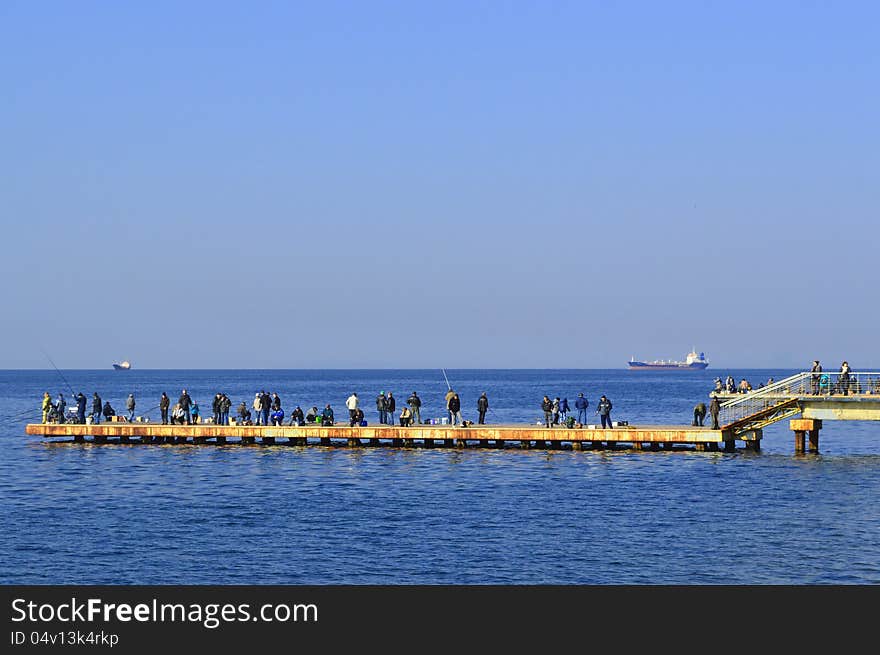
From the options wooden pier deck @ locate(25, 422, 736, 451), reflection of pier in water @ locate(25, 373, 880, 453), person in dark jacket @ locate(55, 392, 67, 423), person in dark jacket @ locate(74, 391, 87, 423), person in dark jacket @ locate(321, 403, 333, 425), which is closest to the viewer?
reflection of pier in water @ locate(25, 373, 880, 453)

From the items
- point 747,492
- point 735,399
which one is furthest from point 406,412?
point 747,492

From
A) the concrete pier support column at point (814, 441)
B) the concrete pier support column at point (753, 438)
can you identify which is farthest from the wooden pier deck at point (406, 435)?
the concrete pier support column at point (814, 441)

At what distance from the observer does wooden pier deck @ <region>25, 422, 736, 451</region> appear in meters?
53.9

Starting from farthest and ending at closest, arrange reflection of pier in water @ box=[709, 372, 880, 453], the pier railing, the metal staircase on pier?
the metal staircase on pier → the pier railing → reflection of pier in water @ box=[709, 372, 880, 453]

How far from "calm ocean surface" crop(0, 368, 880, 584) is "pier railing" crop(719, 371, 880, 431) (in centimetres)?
198

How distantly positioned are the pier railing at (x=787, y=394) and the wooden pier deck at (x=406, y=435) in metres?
1.39

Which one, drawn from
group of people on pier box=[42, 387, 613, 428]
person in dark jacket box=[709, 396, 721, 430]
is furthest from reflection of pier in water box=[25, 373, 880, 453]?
group of people on pier box=[42, 387, 613, 428]

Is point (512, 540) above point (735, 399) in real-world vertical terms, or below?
below

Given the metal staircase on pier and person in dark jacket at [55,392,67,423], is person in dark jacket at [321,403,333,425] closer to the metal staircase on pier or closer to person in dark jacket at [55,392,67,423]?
person in dark jacket at [55,392,67,423]

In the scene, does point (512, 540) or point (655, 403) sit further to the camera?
point (655, 403)

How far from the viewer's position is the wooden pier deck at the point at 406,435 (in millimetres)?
53938
